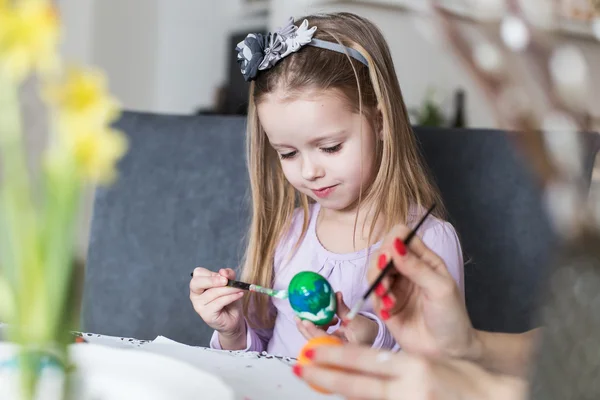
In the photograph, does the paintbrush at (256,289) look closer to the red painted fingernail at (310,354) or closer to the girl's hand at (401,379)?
the red painted fingernail at (310,354)

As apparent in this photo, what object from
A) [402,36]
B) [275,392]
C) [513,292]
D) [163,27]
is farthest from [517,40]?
[163,27]

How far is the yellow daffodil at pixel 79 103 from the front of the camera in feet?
1.26

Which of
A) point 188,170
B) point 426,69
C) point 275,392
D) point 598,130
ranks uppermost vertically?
point 426,69

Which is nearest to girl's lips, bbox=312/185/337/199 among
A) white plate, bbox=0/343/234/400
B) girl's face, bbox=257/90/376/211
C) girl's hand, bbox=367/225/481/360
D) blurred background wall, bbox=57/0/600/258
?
girl's face, bbox=257/90/376/211

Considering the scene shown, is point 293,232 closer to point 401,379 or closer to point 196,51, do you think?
point 401,379

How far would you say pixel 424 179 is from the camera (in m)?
1.28

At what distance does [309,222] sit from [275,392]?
0.74 metres

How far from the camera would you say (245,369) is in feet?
2.62

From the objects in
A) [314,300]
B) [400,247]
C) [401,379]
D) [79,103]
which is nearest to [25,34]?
[79,103]

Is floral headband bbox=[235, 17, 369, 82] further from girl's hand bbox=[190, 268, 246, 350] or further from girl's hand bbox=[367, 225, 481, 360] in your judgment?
girl's hand bbox=[367, 225, 481, 360]

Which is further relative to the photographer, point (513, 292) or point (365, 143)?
point (513, 292)

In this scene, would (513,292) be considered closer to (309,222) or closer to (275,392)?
(309,222)

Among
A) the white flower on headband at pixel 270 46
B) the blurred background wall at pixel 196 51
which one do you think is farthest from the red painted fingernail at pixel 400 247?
the blurred background wall at pixel 196 51

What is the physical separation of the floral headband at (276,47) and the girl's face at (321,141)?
Answer: 0.08 meters
